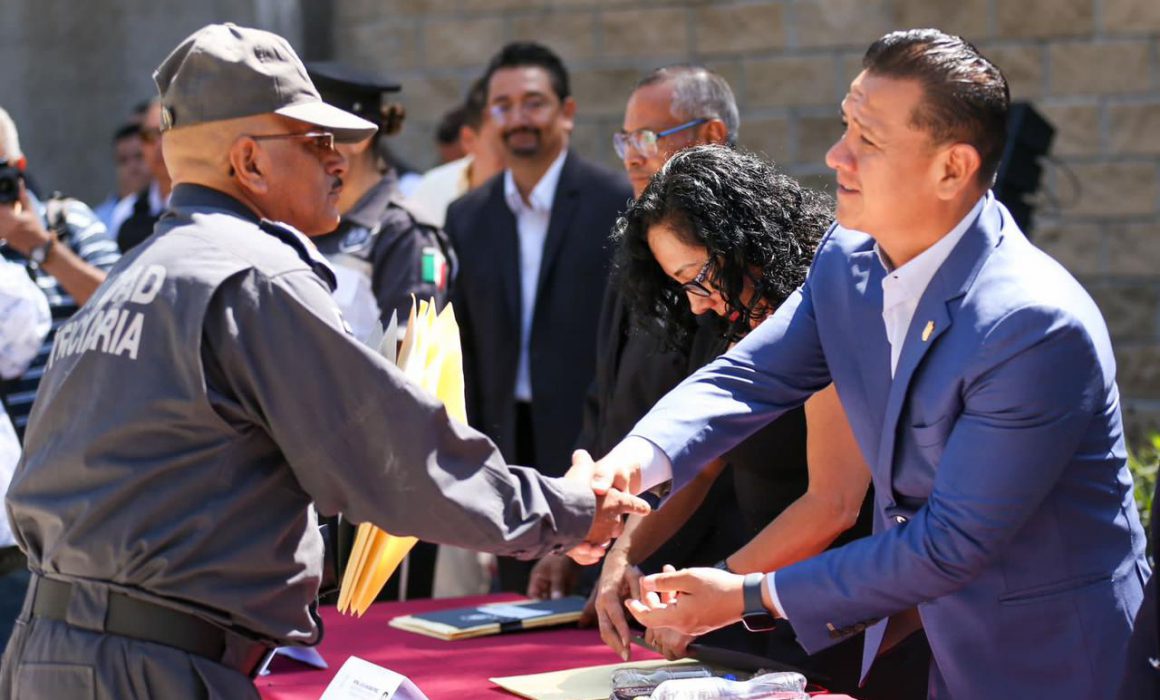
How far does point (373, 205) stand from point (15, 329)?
1.36 m

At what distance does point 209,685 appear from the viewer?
89.9 inches

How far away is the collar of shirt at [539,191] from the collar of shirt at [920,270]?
9.08 ft

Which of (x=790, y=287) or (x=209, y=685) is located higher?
(x=790, y=287)

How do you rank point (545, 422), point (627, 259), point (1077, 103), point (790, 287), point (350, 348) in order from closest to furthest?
1. point (350, 348)
2. point (790, 287)
3. point (627, 259)
4. point (545, 422)
5. point (1077, 103)

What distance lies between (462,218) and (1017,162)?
2004 millimetres

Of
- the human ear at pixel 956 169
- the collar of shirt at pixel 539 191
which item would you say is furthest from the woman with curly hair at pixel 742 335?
the collar of shirt at pixel 539 191

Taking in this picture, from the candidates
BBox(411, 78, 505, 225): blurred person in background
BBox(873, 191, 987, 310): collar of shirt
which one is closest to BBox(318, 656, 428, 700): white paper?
BBox(873, 191, 987, 310): collar of shirt

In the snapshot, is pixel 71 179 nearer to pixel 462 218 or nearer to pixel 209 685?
pixel 462 218

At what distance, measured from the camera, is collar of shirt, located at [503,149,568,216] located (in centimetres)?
530

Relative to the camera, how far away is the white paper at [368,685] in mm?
2520

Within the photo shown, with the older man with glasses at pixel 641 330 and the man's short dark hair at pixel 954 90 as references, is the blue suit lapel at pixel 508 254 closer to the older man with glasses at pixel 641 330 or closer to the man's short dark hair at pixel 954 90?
the older man with glasses at pixel 641 330

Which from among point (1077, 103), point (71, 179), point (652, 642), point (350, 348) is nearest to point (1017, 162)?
point (1077, 103)

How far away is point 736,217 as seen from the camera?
3.14 m

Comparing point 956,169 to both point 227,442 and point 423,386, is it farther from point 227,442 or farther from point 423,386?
point 227,442
